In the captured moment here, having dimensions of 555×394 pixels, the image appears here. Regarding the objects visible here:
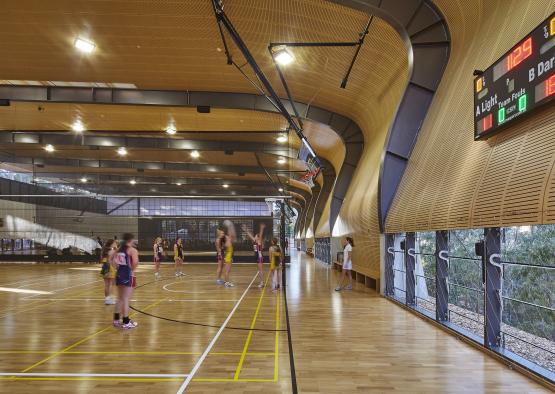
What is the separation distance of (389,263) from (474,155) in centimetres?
612

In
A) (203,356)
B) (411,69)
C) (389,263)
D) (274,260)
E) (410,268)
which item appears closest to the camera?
(203,356)

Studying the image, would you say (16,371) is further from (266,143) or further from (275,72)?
(266,143)

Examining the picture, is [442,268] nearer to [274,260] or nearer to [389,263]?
[389,263]

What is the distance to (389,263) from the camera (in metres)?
13.5

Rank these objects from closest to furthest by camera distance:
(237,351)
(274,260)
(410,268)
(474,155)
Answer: (237,351), (474,155), (410,268), (274,260)

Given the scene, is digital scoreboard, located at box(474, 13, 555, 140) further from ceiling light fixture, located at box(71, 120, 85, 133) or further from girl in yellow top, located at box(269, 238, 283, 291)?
ceiling light fixture, located at box(71, 120, 85, 133)

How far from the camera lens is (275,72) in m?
14.8

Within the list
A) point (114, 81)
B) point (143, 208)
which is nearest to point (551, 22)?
point (114, 81)

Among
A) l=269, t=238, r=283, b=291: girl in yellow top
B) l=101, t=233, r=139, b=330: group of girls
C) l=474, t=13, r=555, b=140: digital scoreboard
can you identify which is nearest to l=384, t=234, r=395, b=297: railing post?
l=269, t=238, r=283, b=291: girl in yellow top

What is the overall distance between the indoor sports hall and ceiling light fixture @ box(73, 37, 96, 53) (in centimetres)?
4

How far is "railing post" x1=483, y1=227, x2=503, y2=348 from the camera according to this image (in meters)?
6.99

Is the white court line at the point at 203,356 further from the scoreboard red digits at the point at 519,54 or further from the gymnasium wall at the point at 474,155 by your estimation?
the scoreboard red digits at the point at 519,54

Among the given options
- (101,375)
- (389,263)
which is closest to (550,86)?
(101,375)

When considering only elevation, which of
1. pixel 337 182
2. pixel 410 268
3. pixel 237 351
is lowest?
pixel 237 351
